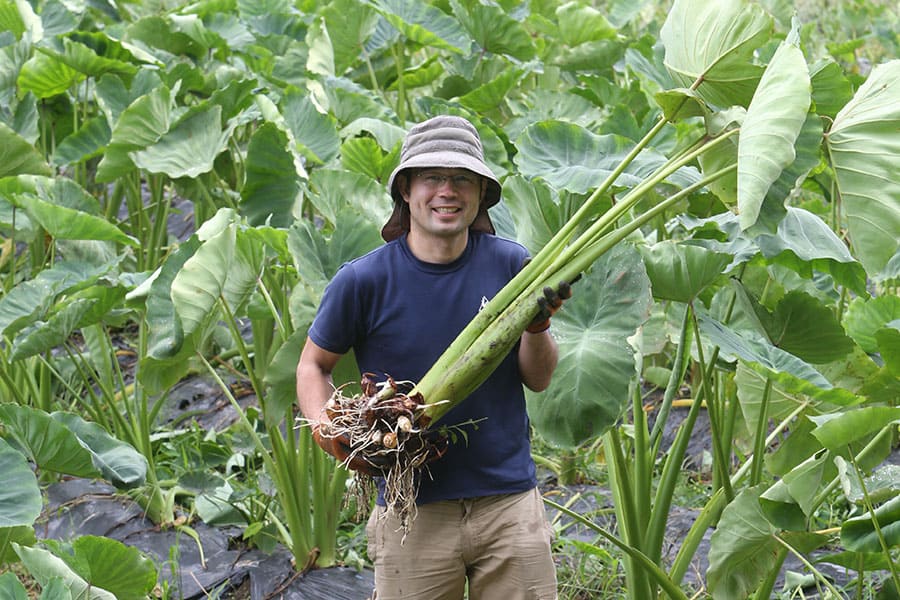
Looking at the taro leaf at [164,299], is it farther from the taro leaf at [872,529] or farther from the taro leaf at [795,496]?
the taro leaf at [872,529]

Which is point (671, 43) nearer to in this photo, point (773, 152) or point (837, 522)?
point (773, 152)

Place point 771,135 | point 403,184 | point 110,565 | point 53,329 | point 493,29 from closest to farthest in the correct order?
point 771,135 → point 403,184 → point 110,565 → point 53,329 → point 493,29

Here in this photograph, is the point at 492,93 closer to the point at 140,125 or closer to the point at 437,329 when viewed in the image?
the point at 140,125

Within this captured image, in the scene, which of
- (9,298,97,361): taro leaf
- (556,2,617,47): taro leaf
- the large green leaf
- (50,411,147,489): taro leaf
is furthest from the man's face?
(556,2,617,47): taro leaf

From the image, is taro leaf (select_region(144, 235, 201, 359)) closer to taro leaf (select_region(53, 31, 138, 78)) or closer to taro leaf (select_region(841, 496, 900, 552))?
taro leaf (select_region(841, 496, 900, 552))

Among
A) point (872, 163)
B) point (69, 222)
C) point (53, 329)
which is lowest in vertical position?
point (53, 329)

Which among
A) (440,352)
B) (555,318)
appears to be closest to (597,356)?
(555,318)

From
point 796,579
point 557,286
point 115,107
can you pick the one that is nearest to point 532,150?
point 557,286

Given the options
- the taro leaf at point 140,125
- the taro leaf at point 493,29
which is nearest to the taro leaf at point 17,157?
the taro leaf at point 140,125

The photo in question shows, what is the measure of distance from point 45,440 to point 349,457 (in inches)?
33.6

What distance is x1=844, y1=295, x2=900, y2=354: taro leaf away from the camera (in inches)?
88.0

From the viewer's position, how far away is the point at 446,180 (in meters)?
1.79

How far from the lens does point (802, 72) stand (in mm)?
1594

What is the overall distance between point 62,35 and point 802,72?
10.2 feet
